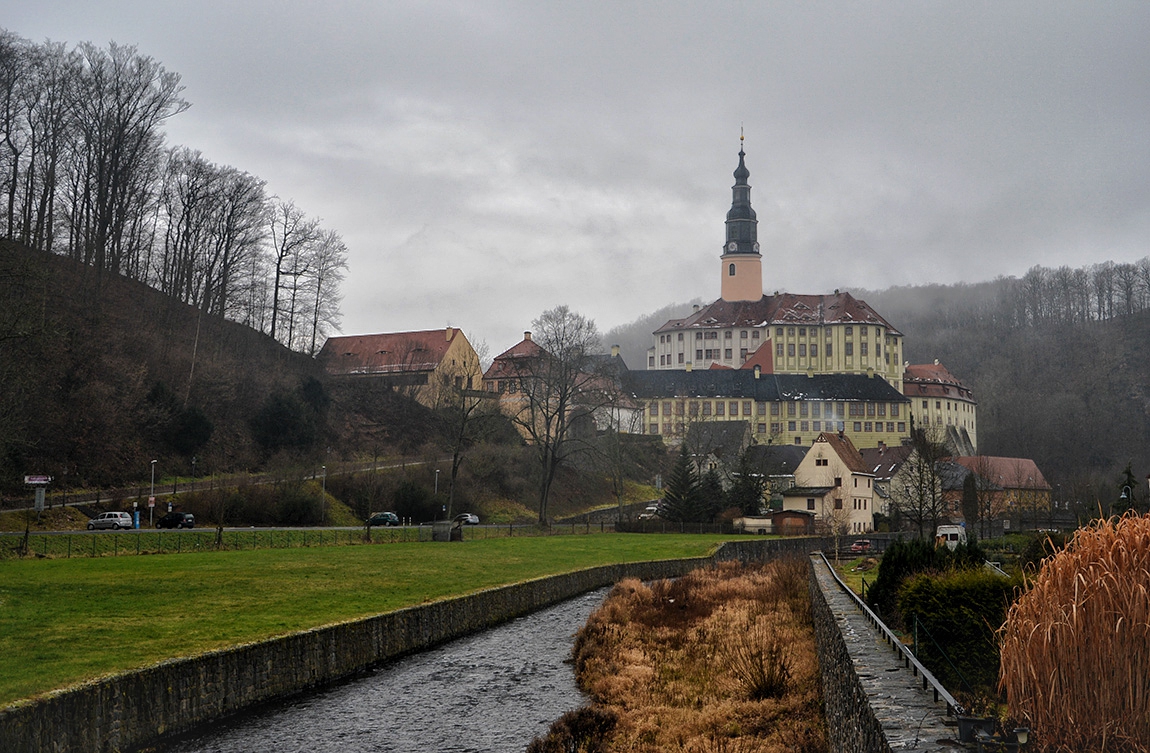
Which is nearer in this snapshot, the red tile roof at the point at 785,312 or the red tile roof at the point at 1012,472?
the red tile roof at the point at 1012,472

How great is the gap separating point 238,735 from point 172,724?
1.03 metres

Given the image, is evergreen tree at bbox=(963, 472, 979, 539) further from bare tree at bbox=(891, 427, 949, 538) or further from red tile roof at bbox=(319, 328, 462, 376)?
red tile roof at bbox=(319, 328, 462, 376)

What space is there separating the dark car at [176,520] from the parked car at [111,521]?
6.55 feet

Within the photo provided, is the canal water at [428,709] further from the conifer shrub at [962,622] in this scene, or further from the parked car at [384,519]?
the parked car at [384,519]

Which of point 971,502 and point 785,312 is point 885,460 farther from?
point 785,312

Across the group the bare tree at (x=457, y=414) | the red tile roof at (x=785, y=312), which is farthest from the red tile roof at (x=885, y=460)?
the red tile roof at (x=785, y=312)

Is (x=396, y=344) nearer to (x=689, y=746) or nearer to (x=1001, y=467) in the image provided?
(x=1001, y=467)

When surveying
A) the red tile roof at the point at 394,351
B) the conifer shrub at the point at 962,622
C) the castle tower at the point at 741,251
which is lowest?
the conifer shrub at the point at 962,622

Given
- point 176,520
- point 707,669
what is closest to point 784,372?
point 176,520

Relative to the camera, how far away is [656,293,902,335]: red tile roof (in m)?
170

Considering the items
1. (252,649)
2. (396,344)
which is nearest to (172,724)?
(252,649)

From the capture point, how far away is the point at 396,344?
124 m

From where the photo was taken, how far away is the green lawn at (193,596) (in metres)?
18.9

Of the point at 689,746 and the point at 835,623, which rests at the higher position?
the point at 835,623
